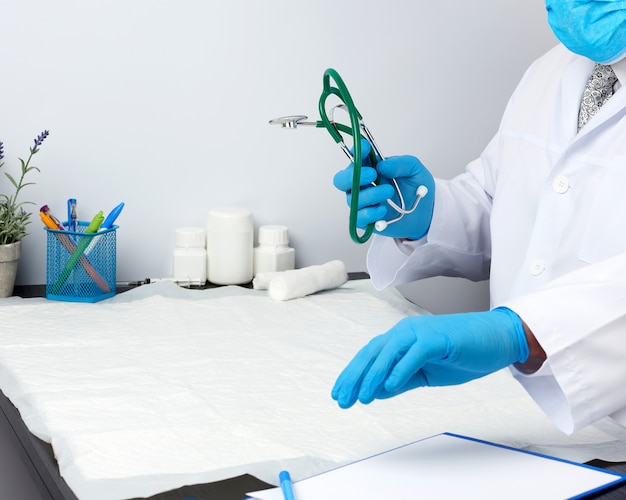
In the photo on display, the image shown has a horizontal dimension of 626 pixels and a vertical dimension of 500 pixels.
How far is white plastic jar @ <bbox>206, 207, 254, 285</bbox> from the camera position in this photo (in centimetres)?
176

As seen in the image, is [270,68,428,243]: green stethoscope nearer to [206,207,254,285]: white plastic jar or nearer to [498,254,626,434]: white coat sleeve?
[498,254,626,434]: white coat sleeve

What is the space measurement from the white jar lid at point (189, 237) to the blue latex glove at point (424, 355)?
2.91 feet

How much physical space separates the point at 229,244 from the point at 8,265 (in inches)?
17.5

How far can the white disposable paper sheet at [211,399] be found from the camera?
975 mm

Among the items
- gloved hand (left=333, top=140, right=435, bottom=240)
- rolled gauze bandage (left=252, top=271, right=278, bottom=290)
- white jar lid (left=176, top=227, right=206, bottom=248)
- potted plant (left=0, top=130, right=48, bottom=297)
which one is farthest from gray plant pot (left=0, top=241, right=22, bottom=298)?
gloved hand (left=333, top=140, right=435, bottom=240)

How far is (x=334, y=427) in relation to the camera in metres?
1.08

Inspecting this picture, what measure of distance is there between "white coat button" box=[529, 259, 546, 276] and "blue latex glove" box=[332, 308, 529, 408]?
330 mm

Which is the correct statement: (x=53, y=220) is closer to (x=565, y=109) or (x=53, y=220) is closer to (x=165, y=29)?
(x=165, y=29)

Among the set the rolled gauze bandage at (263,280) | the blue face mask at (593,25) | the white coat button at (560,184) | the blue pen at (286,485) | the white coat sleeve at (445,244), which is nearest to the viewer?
the blue pen at (286,485)

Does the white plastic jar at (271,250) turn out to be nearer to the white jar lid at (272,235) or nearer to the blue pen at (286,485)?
the white jar lid at (272,235)

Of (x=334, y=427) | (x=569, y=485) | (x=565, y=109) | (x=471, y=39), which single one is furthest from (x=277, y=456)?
(x=471, y=39)

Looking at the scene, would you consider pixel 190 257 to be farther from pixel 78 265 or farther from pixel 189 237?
pixel 78 265

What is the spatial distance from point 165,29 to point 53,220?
1.49 ft

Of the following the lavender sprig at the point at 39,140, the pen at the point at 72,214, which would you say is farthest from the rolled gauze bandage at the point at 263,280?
the lavender sprig at the point at 39,140
